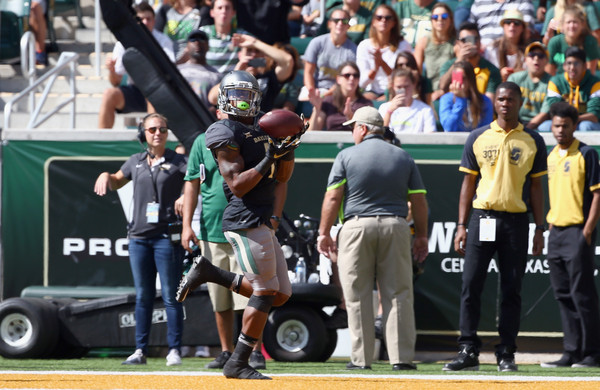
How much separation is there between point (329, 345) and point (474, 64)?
3.70m

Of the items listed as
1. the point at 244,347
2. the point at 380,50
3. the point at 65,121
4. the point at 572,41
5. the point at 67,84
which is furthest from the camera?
the point at 67,84

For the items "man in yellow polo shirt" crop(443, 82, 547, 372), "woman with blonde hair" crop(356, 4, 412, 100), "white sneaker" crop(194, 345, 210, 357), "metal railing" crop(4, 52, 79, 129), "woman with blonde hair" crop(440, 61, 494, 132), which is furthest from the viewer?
"woman with blonde hair" crop(356, 4, 412, 100)

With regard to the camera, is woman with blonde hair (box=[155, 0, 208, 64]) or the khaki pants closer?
the khaki pants

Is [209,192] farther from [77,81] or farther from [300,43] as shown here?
[300,43]

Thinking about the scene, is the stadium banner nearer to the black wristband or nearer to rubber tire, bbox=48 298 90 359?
rubber tire, bbox=48 298 90 359

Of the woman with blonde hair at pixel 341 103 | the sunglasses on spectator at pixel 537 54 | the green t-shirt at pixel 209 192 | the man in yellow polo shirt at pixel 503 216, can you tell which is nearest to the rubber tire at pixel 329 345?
the man in yellow polo shirt at pixel 503 216

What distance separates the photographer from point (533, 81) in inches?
435

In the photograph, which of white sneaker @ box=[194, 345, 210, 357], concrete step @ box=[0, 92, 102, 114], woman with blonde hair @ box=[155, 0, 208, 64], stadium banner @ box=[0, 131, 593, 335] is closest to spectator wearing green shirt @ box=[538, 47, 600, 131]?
stadium banner @ box=[0, 131, 593, 335]

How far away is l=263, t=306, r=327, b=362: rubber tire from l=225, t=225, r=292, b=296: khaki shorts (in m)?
2.39

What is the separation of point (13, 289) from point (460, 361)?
4453 millimetres

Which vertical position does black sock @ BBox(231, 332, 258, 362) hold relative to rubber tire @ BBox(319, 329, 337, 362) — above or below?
above

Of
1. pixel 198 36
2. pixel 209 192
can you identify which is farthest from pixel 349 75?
pixel 209 192

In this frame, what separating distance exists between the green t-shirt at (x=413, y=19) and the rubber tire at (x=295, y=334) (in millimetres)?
4383

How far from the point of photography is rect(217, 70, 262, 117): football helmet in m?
6.82
